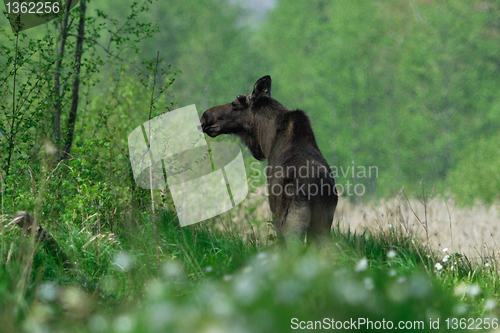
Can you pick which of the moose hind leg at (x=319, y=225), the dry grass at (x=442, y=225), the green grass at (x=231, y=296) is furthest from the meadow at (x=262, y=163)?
the moose hind leg at (x=319, y=225)

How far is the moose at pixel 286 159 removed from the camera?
5191mm

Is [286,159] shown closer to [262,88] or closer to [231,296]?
[262,88]

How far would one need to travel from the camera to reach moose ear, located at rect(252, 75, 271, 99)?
6.49 m

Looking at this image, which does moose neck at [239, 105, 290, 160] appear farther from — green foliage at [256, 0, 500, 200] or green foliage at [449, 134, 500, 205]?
green foliage at [256, 0, 500, 200]

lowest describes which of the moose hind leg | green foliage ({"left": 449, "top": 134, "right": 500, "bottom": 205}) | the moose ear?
green foliage ({"left": 449, "top": 134, "right": 500, "bottom": 205})

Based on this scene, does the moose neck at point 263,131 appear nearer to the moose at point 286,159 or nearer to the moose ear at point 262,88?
the moose at point 286,159

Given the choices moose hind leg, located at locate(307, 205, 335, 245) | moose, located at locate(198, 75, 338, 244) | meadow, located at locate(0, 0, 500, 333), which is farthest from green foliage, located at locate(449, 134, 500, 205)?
moose hind leg, located at locate(307, 205, 335, 245)

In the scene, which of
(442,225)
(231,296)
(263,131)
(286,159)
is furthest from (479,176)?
(231,296)

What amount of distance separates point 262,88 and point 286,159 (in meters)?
1.43

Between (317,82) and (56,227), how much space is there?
21087mm

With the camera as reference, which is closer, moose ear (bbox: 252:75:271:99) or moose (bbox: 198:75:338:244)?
moose (bbox: 198:75:338:244)

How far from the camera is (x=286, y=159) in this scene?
18.3 ft

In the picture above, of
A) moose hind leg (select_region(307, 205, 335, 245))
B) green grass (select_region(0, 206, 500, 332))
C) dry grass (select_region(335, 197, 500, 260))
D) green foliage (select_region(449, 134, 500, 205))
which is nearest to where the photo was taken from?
green grass (select_region(0, 206, 500, 332))

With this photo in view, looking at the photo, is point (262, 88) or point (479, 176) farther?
point (479, 176)
